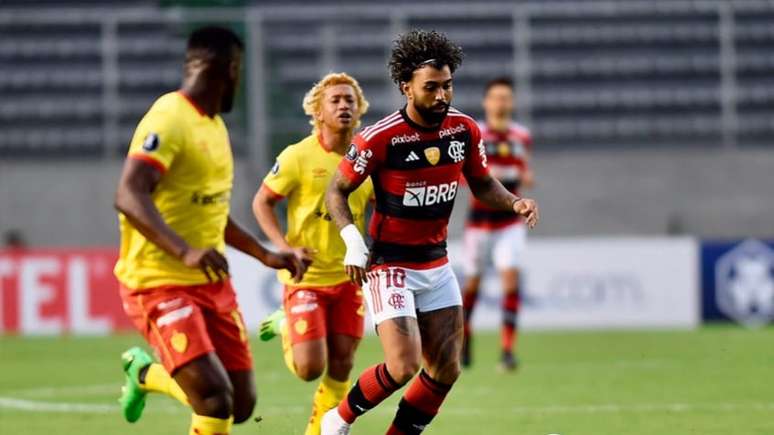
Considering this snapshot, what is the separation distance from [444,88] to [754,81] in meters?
15.0

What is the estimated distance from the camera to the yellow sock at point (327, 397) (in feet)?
28.3

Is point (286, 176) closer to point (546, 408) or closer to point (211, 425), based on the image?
point (211, 425)

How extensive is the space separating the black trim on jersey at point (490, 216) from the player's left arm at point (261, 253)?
707cm

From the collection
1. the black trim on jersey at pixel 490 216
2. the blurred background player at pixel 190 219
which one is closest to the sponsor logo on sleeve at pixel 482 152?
the blurred background player at pixel 190 219

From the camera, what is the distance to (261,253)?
23.5ft

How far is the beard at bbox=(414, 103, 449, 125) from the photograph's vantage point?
25.4 feet

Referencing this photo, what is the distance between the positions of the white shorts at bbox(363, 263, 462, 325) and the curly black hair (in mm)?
1008

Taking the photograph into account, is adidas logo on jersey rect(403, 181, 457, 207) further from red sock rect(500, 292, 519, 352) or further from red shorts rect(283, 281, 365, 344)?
red sock rect(500, 292, 519, 352)

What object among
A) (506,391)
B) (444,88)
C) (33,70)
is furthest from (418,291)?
(33,70)

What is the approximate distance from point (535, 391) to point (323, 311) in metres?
3.61

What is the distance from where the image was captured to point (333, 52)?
22.1m

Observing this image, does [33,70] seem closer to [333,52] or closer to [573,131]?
[333,52]

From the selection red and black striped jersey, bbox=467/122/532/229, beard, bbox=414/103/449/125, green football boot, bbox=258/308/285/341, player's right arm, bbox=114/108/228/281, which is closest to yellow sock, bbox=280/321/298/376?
green football boot, bbox=258/308/285/341

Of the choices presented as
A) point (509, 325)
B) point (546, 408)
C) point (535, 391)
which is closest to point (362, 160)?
point (546, 408)
